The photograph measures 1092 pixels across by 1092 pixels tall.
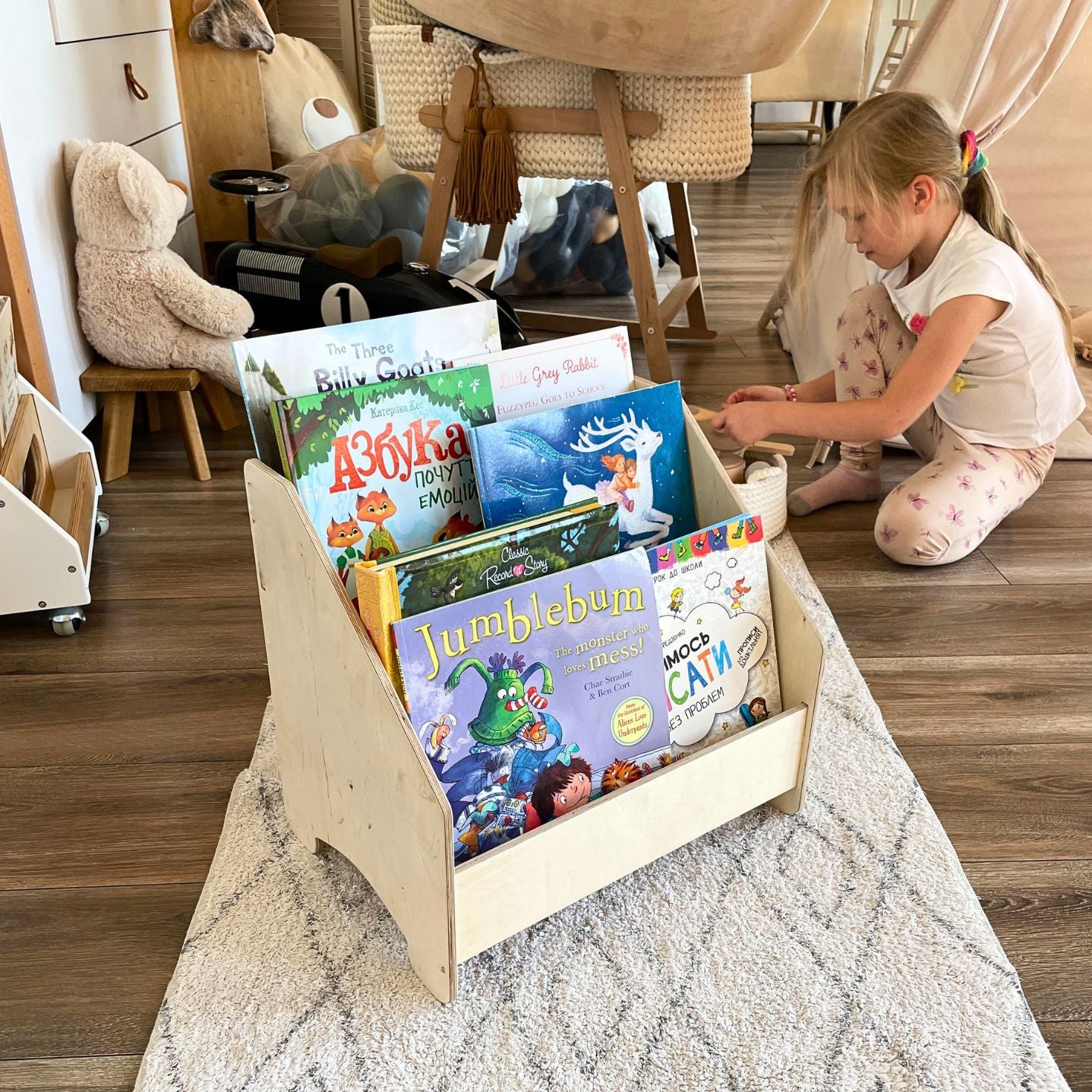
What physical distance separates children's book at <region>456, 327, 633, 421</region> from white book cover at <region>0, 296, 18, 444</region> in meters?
0.69

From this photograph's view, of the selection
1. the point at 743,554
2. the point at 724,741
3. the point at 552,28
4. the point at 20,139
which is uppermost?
the point at 552,28

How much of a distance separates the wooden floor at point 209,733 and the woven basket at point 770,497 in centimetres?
7

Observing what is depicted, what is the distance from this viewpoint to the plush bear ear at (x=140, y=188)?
1.57 meters

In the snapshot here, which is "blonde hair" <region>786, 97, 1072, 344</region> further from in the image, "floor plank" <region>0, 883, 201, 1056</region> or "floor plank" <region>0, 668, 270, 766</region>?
Result: "floor plank" <region>0, 883, 201, 1056</region>

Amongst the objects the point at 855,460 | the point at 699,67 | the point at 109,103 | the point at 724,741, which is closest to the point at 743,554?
the point at 724,741

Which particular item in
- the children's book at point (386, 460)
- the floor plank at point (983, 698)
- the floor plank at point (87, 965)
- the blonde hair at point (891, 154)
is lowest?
the floor plank at point (983, 698)

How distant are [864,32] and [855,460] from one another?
311cm

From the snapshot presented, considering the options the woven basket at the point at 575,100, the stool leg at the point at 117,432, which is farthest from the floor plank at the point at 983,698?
the stool leg at the point at 117,432

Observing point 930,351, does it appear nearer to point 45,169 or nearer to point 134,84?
point 45,169

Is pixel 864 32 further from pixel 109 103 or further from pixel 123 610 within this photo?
pixel 123 610

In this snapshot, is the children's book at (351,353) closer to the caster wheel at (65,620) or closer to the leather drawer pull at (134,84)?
the caster wheel at (65,620)

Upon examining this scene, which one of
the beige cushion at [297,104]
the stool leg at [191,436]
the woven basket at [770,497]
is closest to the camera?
the woven basket at [770,497]

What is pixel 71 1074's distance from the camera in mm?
771

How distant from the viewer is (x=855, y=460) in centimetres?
168
